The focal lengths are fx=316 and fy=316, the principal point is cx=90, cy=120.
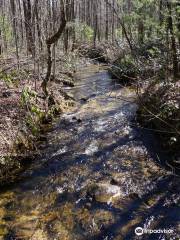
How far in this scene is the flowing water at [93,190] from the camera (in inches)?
258

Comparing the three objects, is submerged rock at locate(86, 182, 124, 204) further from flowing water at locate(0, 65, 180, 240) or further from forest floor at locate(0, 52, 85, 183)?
forest floor at locate(0, 52, 85, 183)

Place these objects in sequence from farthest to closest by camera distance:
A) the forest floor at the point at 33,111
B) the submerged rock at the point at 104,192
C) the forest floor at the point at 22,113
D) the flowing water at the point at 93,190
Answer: the forest floor at the point at 33,111 → the forest floor at the point at 22,113 → the submerged rock at the point at 104,192 → the flowing water at the point at 93,190

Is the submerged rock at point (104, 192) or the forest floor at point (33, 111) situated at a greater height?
the forest floor at point (33, 111)

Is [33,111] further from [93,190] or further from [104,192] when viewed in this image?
[104,192]

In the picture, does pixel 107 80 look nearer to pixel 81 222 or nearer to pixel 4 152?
pixel 4 152

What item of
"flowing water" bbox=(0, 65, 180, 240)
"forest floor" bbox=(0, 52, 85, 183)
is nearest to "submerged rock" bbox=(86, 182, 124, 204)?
"flowing water" bbox=(0, 65, 180, 240)

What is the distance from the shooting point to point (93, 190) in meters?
8.00

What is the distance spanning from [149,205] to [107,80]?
14830 millimetres

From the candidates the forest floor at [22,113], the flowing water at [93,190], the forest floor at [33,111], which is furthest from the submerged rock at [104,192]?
the forest floor at [22,113]

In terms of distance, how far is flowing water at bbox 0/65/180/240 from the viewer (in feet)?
21.5

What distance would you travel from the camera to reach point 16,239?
628 centimetres

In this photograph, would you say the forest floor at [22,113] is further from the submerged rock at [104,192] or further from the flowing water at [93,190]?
the submerged rock at [104,192]

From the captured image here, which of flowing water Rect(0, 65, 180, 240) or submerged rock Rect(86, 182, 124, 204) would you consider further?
submerged rock Rect(86, 182, 124, 204)

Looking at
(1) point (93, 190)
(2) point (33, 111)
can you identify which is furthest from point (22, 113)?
(1) point (93, 190)
